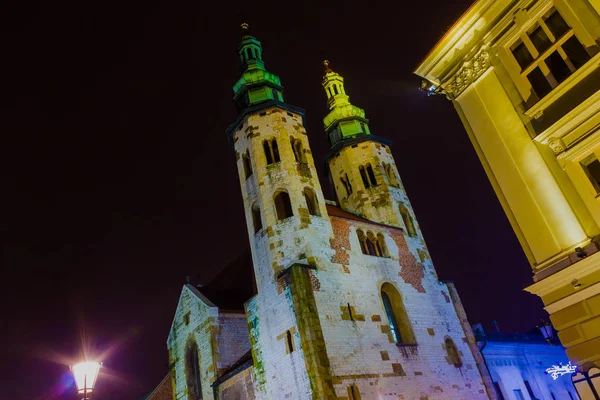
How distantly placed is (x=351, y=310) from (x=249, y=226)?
273 inches

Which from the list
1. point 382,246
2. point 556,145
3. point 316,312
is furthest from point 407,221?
point 556,145

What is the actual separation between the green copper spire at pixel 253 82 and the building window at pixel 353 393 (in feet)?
50.9

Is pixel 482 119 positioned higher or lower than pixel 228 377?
higher

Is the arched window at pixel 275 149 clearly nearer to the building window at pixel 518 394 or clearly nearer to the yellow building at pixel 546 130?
the yellow building at pixel 546 130

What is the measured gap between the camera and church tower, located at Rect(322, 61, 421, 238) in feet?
93.9

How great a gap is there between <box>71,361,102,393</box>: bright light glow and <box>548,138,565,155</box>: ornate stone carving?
11080 mm

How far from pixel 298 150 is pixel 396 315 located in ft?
31.9

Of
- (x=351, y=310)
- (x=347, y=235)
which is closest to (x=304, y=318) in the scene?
(x=351, y=310)

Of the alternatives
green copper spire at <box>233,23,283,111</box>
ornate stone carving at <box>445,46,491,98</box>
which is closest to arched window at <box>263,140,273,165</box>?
green copper spire at <box>233,23,283,111</box>

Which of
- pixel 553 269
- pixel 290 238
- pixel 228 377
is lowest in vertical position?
pixel 553 269

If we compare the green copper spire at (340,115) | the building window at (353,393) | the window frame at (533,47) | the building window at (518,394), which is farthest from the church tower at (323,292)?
the window frame at (533,47)

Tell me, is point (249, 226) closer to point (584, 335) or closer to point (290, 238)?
point (290, 238)

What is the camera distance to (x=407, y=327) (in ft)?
72.7

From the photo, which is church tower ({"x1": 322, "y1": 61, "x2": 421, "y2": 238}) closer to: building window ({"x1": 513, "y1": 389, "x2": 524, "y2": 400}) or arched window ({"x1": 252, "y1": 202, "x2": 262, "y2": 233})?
arched window ({"x1": 252, "y1": 202, "x2": 262, "y2": 233})
